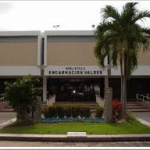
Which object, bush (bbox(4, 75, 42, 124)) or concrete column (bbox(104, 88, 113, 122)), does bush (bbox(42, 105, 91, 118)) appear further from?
bush (bbox(4, 75, 42, 124))

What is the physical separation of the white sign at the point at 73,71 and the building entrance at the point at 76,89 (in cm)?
506

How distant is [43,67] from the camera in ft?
119

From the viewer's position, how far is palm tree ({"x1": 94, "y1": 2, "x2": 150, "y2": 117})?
64.2ft

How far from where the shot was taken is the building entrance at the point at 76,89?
41.5 m

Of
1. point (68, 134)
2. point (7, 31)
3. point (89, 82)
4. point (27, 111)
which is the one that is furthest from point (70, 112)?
point (89, 82)

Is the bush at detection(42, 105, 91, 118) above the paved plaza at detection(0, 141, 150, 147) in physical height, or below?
above

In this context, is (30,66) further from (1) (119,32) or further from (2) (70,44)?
(1) (119,32)

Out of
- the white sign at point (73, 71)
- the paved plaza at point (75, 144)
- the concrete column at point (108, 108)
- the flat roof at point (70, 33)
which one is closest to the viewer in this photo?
the paved plaza at point (75, 144)

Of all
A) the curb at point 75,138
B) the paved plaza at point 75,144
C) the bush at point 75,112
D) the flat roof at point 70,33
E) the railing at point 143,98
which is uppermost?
the flat roof at point 70,33

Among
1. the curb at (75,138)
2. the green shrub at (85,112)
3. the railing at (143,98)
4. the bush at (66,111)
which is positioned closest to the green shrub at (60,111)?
the bush at (66,111)

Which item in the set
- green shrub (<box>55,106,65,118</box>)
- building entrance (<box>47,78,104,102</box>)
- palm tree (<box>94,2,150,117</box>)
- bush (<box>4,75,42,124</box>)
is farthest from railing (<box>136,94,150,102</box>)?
bush (<box>4,75,42,124</box>)

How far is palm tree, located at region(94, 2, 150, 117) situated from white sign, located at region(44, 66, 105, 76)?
49.8ft

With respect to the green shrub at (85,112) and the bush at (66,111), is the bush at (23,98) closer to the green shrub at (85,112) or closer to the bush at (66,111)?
the bush at (66,111)

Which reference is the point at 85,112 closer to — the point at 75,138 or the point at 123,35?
the point at 123,35
